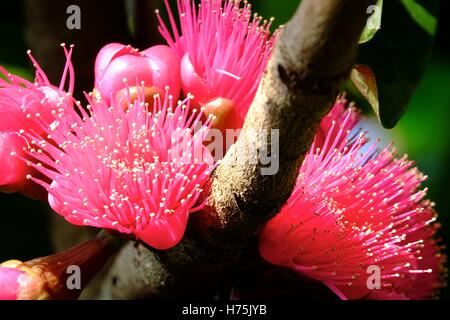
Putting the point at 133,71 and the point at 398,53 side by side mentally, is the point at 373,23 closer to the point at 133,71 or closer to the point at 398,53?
the point at 398,53

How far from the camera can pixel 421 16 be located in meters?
1.37

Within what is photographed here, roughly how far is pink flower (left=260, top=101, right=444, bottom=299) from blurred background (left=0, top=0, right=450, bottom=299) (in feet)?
0.49

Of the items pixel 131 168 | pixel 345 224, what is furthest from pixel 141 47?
pixel 345 224

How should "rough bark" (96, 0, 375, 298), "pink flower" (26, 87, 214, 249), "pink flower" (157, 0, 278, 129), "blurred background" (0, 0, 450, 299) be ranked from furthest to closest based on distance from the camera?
"blurred background" (0, 0, 450, 299) < "pink flower" (157, 0, 278, 129) < "pink flower" (26, 87, 214, 249) < "rough bark" (96, 0, 375, 298)

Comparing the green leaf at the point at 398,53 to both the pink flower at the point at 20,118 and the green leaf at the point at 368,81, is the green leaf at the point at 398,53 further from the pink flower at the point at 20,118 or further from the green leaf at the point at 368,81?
the pink flower at the point at 20,118

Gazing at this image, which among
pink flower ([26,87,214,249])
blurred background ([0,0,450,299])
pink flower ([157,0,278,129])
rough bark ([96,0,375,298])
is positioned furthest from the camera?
blurred background ([0,0,450,299])

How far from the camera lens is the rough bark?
81cm

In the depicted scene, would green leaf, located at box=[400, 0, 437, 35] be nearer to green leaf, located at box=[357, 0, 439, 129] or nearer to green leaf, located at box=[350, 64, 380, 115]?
green leaf, located at box=[357, 0, 439, 129]

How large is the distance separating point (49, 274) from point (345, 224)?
0.49 metres

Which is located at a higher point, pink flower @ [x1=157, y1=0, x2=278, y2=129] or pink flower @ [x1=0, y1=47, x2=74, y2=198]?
pink flower @ [x1=157, y1=0, x2=278, y2=129]

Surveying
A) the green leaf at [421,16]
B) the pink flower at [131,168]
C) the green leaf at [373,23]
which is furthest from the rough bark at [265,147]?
the green leaf at [421,16]

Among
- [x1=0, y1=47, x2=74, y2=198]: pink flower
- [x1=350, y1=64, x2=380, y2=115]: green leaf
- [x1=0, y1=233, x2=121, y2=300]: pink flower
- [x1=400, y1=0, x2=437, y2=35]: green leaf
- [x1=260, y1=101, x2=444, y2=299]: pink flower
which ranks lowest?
[x1=0, y1=233, x2=121, y2=300]: pink flower

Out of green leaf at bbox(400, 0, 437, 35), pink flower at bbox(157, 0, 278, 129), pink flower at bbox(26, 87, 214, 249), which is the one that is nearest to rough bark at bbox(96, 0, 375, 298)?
pink flower at bbox(26, 87, 214, 249)

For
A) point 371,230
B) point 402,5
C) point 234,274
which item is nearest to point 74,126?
point 234,274
